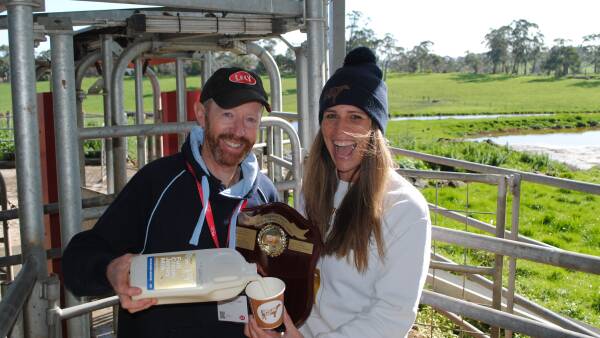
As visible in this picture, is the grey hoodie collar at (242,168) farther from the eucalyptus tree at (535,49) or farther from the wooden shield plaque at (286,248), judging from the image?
the eucalyptus tree at (535,49)

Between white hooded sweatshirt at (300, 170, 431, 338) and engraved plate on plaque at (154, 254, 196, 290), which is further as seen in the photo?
white hooded sweatshirt at (300, 170, 431, 338)

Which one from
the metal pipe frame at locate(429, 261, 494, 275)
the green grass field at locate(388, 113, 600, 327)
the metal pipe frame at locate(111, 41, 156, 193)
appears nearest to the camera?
the metal pipe frame at locate(111, 41, 156, 193)

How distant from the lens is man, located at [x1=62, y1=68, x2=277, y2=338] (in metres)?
1.91

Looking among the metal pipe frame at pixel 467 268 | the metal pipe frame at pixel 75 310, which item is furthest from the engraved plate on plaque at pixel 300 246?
the metal pipe frame at pixel 467 268

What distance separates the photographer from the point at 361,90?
1.92m

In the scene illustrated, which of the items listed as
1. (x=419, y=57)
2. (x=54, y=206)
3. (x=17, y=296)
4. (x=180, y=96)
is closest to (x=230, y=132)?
(x=17, y=296)

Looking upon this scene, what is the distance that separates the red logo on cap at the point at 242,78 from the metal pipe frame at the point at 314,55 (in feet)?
3.00

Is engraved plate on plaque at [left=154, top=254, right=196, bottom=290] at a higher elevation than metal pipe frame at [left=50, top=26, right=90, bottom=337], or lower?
lower

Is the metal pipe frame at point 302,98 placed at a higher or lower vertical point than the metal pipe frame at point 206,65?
Result: lower

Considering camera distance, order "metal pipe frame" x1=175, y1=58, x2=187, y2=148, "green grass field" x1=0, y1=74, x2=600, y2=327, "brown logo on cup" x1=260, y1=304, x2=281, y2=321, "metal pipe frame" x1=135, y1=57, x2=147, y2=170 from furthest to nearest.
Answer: "green grass field" x1=0, y1=74, x2=600, y2=327 → "metal pipe frame" x1=175, y1=58, x2=187, y2=148 → "metal pipe frame" x1=135, y1=57, x2=147, y2=170 → "brown logo on cup" x1=260, y1=304, x2=281, y2=321

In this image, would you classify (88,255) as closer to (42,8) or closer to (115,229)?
(115,229)

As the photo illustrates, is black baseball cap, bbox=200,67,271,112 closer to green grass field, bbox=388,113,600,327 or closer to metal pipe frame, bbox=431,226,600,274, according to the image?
metal pipe frame, bbox=431,226,600,274

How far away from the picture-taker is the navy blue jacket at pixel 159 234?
1917 millimetres

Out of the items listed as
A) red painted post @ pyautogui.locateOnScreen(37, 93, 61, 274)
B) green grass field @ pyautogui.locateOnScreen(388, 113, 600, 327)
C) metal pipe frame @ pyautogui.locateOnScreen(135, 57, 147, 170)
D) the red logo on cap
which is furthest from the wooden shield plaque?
metal pipe frame @ pyautogui.locateOnScreen(135, 57, 147, 170)
